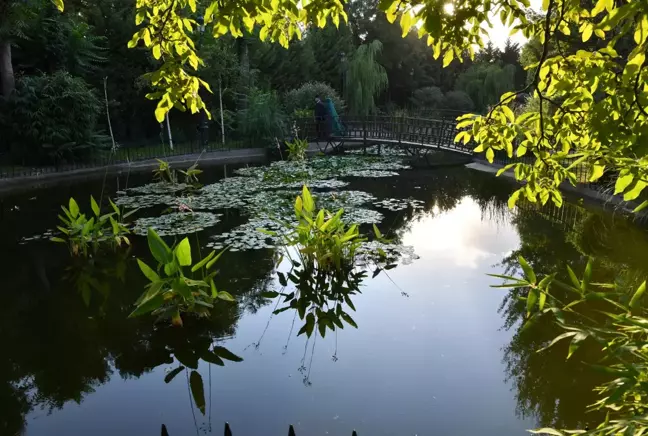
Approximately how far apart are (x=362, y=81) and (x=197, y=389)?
19.1 metres

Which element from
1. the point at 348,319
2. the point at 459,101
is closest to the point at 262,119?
the point at 459,101

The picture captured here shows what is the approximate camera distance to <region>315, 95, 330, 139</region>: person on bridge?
16.6 metres

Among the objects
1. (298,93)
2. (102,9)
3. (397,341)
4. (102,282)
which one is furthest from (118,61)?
(397,341)

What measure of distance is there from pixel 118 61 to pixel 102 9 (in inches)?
62.8

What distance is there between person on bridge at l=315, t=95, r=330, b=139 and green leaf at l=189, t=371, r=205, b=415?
1307 centimetres

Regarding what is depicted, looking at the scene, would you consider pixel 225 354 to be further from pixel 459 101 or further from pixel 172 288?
pixel 459 101

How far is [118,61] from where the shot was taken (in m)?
16.5

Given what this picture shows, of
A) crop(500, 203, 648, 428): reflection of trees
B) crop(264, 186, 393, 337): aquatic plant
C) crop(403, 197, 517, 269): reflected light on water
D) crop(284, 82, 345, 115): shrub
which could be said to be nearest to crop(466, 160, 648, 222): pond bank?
crop(500, 203, 648, 428): reflection of trees

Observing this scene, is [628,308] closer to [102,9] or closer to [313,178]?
[313,178]

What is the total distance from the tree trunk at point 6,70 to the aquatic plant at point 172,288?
10.4 m

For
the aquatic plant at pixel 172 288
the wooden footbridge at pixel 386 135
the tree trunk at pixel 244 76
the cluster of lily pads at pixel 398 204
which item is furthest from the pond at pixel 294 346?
the tree trunk at pixel 244 76

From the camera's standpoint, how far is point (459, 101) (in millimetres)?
24281

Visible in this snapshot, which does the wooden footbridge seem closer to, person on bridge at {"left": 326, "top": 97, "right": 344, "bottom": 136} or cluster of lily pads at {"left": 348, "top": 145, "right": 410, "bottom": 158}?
person on bridge at {"left": 326, "top": 97, "right": 344, "bottom": 136}

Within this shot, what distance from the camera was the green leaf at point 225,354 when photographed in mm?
4559
